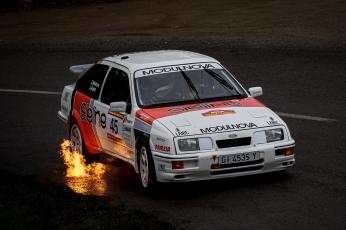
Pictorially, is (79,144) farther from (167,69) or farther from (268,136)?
(268,136)

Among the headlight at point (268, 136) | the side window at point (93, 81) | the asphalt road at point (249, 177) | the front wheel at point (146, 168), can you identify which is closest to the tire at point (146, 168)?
the front wheel at point (146, 168)

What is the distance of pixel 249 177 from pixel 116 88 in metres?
2.26

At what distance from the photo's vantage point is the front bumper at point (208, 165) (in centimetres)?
1038

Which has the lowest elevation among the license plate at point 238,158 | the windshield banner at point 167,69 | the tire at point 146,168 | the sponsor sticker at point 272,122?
the tire at point 146,168

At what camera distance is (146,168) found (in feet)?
35.7

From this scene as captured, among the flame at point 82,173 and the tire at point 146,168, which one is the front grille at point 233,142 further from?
the flame at point 82,173

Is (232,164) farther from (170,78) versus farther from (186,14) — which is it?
(186,14)

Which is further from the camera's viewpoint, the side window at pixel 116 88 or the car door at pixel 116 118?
the side window at pixel 116 88

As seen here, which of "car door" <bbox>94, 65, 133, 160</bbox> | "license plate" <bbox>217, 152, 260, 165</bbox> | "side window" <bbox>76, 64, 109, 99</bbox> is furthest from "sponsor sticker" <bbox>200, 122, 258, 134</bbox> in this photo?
"side window" <bbox>76, 64, 109, 99</bbox>

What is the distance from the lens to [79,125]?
43.1ft

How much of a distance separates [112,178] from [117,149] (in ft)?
1.39

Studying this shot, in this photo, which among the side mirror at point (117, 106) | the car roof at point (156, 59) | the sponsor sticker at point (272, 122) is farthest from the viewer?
the car roof at point (156, 59)

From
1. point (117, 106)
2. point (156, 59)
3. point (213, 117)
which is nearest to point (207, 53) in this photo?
point (156, 59)

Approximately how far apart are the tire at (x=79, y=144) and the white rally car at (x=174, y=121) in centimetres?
1
